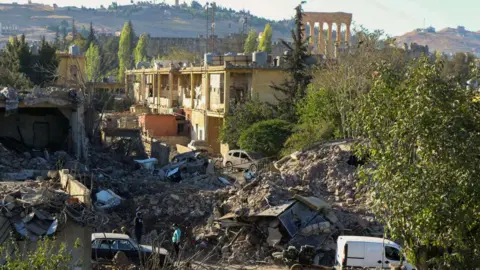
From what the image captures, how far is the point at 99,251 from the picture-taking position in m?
17.5

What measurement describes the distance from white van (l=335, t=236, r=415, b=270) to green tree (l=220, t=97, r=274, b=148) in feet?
66.7

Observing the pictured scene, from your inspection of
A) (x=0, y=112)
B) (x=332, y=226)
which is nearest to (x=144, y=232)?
(x=332, y=226)

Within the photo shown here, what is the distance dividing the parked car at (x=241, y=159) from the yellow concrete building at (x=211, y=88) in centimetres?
595

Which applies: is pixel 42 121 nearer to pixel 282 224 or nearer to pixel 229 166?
pixel 229 166

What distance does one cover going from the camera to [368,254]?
60.0 feet

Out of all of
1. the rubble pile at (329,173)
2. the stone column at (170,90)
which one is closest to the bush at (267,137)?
the rubble pile at (329,173)

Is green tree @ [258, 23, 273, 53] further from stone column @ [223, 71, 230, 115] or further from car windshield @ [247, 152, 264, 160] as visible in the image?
car windshield @ [247, 152, 264, 160]

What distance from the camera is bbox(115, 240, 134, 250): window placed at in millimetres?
17609

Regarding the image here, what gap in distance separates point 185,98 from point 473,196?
4149cm

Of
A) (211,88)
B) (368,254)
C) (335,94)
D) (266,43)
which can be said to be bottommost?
(368,254)

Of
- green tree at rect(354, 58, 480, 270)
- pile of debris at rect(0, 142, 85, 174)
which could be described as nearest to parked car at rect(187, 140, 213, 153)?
pile of debris at rect(0, 142, 85, 174)

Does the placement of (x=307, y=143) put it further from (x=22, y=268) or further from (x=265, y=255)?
(x=22, y=268)

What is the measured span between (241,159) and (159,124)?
52.0ft

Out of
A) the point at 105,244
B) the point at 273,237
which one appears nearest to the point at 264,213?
the point at 273,237
